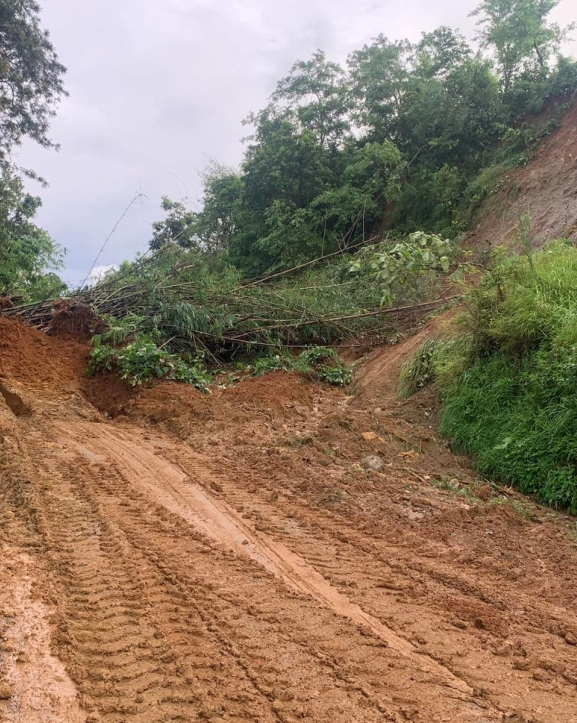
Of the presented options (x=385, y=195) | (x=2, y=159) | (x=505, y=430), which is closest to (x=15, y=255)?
(x=2, y=159)

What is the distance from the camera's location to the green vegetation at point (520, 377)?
4.49m

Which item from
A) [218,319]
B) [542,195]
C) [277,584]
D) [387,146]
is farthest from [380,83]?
[277,584]

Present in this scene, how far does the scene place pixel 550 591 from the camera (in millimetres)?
3033

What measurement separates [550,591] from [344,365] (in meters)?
6.39

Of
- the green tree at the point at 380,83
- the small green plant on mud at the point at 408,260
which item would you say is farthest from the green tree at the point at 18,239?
the green tree at the point at 380,83

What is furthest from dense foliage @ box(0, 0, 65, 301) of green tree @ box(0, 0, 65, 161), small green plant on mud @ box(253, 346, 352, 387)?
small green plant on mud @ box(253, 346, 352, 387)

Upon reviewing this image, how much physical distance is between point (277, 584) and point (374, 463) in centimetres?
231

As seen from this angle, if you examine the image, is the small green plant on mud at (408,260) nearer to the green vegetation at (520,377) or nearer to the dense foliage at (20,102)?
the green vegetation at (520,377)

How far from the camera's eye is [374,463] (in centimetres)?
500

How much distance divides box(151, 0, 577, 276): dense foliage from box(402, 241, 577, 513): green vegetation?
8.99 metres

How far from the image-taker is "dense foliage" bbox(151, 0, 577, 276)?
593 inches

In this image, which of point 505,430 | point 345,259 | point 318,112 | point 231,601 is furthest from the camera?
point 318,112

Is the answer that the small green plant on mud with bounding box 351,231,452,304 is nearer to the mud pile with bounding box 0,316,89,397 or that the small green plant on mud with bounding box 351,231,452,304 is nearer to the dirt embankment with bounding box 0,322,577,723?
the dirt embankment with bounding box 0,322,577,723

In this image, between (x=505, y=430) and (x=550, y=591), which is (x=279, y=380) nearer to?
(x=505, y=430)
